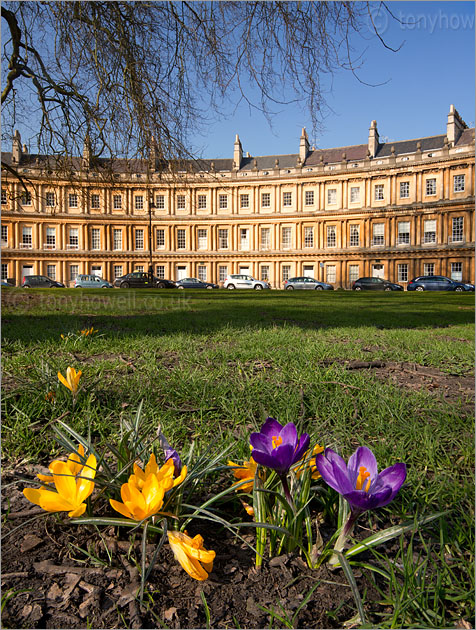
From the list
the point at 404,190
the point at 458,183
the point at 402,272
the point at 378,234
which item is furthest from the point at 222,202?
the point at 458,183

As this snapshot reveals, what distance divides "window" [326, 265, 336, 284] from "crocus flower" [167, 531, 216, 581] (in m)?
50.5

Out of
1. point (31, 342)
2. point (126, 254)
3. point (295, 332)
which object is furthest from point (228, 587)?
point (126, 254)

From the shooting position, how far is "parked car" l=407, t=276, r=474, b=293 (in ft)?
117

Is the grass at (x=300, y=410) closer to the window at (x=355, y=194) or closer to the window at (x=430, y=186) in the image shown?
the window at (x=430, y=186)

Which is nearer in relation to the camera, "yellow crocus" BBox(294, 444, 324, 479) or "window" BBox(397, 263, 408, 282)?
"yellow crocus" BBox(294, 444, 324, 479)

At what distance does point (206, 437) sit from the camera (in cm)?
168

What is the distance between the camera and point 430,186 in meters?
45.6

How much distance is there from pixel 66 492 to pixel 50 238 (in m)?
56.4

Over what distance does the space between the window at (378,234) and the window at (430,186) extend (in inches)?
223

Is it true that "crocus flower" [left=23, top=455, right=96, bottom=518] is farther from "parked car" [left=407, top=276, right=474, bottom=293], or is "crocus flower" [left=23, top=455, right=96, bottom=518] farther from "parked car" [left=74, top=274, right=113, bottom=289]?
"parked car" [left=74, top=274, right=113, bottom=289]

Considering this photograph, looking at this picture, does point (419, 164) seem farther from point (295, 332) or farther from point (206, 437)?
point (206, 437)

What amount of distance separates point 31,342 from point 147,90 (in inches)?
106

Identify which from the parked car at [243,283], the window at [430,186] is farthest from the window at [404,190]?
the parked car at [243,283]

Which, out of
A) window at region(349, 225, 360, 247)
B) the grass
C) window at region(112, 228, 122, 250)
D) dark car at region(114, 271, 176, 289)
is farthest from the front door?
the grass
